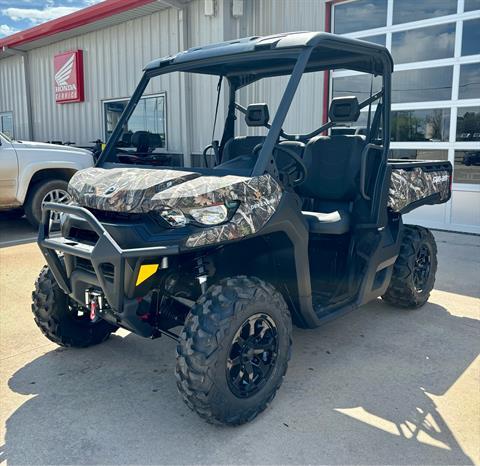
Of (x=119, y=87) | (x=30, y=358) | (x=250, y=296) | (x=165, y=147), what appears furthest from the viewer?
(x=119, y=87)

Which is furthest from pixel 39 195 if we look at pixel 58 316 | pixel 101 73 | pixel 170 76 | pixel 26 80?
pixel 26 80

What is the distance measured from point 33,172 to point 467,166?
21.2ft

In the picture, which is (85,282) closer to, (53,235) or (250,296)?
(53,235)

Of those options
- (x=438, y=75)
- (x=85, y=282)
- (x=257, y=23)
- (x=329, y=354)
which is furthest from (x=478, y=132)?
(x=85, y=282)

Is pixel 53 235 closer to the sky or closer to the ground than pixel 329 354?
closer to the sky

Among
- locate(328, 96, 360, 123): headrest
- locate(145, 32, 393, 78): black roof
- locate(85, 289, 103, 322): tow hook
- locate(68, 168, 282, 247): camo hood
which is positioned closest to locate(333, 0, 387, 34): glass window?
locate(145, 32, 393, 78): black roof

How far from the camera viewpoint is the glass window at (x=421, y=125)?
25.0 ft

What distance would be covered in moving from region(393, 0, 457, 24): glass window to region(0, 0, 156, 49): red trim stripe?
14.4ft

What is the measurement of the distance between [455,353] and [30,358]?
293cm

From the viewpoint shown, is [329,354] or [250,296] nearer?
[250,296]

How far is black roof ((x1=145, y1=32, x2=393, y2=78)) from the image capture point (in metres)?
2.90

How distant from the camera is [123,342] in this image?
12.2 feet

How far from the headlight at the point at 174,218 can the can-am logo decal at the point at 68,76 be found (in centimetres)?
1036

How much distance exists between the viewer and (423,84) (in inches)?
306
